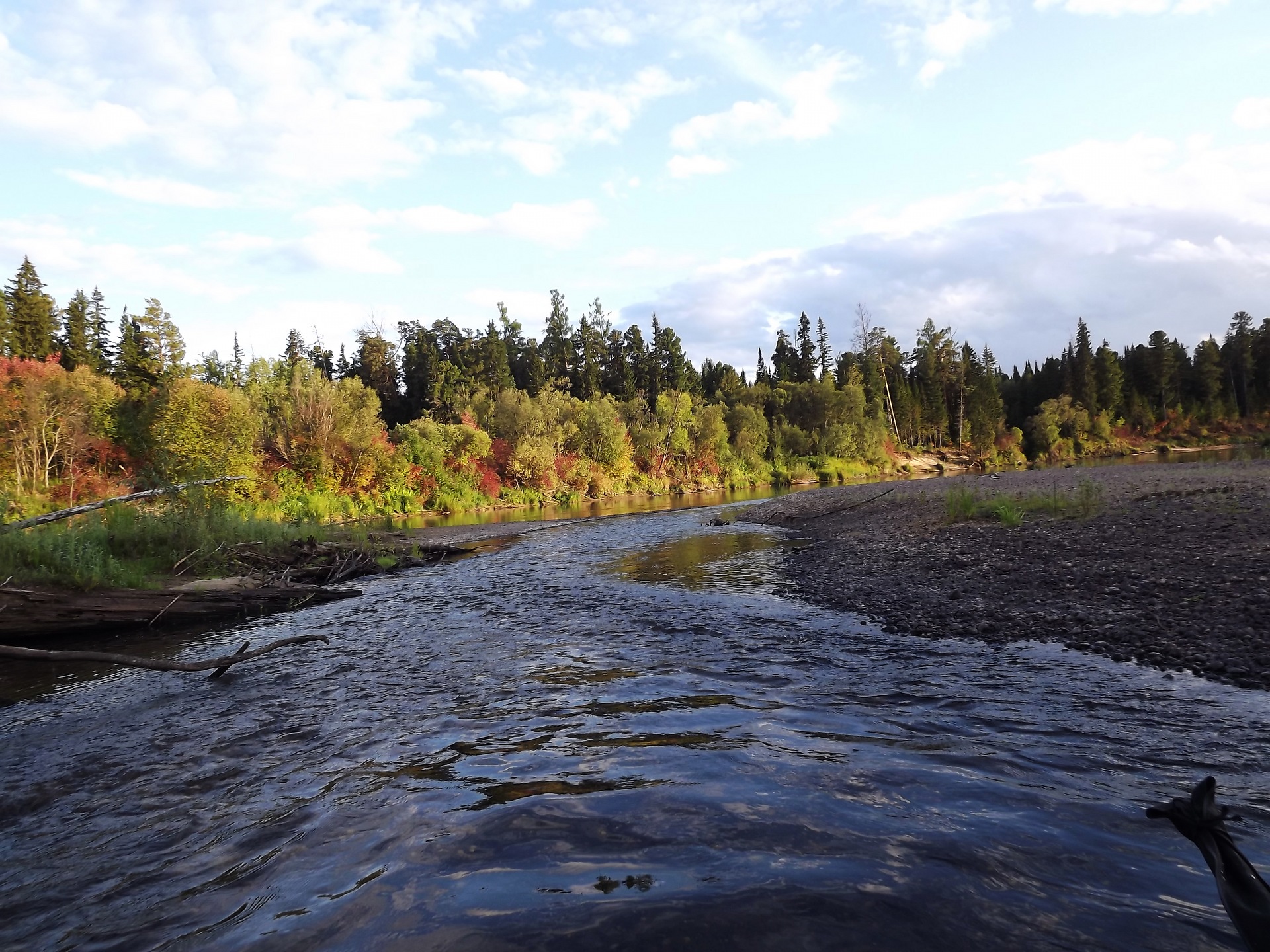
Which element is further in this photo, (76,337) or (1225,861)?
(76,337)

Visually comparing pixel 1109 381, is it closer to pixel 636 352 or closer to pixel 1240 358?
pixel 1240 358

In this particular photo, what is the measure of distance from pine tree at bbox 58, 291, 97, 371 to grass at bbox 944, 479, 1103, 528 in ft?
261

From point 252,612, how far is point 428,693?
28.1 feet

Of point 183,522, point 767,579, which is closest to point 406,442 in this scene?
point 183,522

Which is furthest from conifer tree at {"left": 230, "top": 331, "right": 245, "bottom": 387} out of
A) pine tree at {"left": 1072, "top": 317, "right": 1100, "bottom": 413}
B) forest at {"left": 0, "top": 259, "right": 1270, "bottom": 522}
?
pine tree at {"left": 1072, "top": 317, "right": 1100, "bottom": 413}

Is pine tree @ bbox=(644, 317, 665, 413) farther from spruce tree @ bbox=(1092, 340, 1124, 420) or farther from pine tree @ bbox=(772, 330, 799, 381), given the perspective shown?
spruce tree @ bbox=(1092, 340, 1124, 420)

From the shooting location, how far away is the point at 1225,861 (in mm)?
3453

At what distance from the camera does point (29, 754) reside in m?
6.69

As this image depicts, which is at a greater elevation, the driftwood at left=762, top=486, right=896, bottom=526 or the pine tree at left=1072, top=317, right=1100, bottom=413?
the pine tree at left=1072, top=317, right=1100, bottom=413

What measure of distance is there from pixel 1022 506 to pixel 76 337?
9040cm

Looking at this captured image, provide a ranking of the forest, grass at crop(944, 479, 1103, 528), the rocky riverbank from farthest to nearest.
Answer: the forest → grass at crop(944, 479, 1103, 528) → the rocky riverbank

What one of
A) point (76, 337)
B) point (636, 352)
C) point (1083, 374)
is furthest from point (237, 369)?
point (1083, 374)

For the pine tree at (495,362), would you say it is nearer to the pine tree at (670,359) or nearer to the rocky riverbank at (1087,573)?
the pine tree at (670,359)

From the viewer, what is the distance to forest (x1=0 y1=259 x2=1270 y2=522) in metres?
42.1
